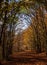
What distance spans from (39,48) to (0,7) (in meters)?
31.7

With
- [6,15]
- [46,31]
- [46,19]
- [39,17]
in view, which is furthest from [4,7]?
[46,19]

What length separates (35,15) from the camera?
35.4 metres

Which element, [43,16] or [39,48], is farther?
[39,48]

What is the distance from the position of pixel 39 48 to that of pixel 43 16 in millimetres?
11235

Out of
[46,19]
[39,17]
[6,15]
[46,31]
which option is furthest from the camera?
[46,19]

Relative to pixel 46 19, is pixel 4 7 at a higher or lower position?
lower

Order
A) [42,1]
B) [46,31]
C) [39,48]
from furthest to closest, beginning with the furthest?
[39,48] < [46,31] < [42,1]

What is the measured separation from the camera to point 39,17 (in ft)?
114

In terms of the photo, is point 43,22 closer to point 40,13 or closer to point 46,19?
point 40,13

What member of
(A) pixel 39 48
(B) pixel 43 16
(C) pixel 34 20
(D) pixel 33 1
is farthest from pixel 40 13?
(D) pixel 33 1

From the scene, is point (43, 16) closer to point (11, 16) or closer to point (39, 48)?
point (39, 48)

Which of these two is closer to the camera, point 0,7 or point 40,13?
point 0,7

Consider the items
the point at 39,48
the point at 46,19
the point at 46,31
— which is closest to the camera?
the point at 46,31

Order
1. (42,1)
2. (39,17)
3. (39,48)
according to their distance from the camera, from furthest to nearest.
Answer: (39,48) → (39,17) → (42,1)
